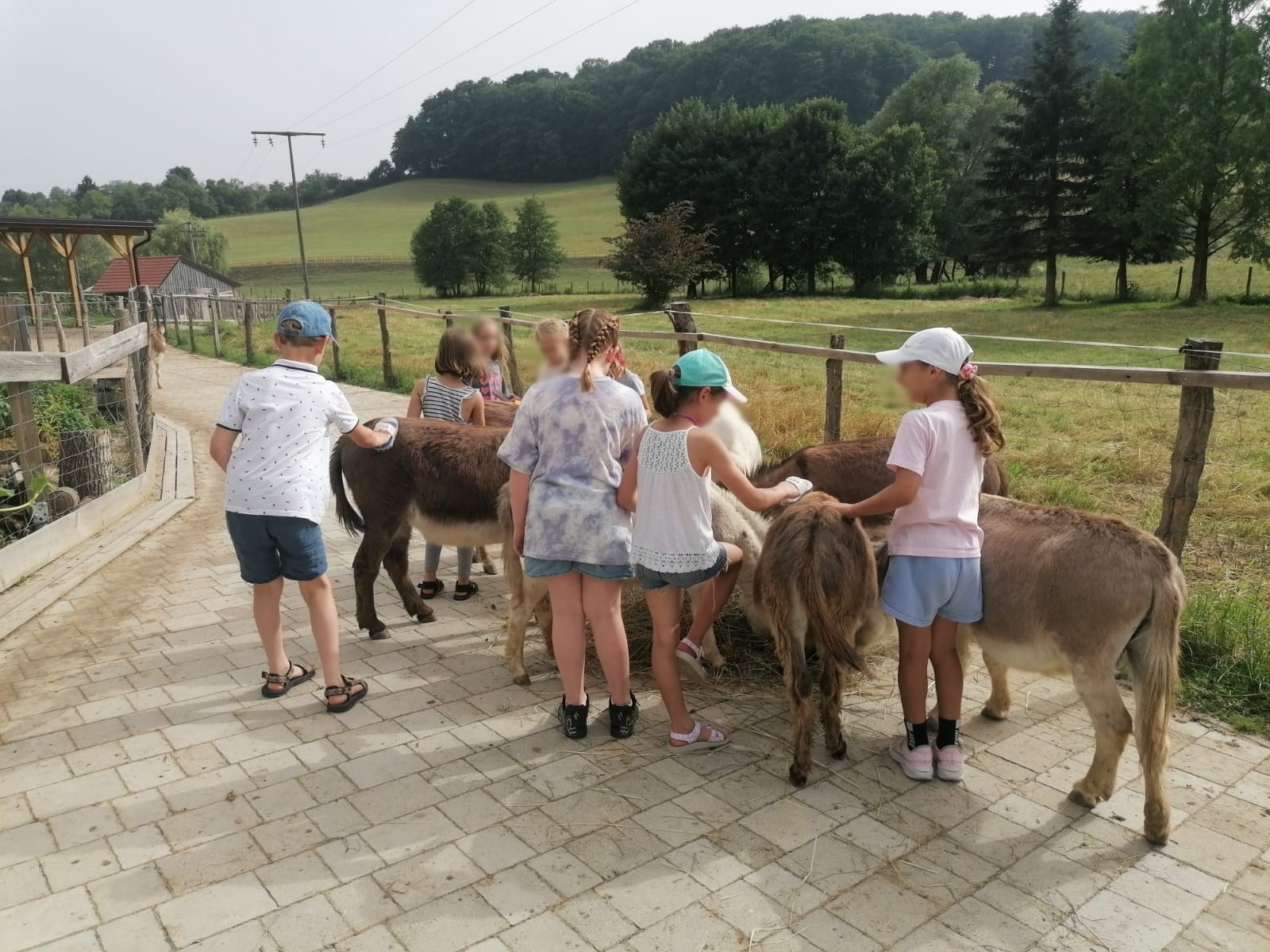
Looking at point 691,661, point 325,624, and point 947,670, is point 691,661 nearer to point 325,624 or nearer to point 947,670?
point 947,670

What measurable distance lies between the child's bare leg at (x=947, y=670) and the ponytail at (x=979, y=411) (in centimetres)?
68

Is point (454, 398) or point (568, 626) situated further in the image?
point (454, 398)

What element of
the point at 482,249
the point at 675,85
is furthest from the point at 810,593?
the point at 675,85

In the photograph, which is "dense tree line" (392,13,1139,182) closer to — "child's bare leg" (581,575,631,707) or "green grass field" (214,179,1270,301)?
"green grass field" (214,179,1270,301)

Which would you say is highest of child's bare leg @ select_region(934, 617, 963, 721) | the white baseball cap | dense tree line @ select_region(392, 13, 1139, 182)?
dense tree line @ select_region(392, 13, 1139, 182)

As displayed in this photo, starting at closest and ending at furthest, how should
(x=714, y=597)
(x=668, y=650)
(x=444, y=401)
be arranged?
(x=668, y=650), (x=714, y=597), (x=444, y=401)

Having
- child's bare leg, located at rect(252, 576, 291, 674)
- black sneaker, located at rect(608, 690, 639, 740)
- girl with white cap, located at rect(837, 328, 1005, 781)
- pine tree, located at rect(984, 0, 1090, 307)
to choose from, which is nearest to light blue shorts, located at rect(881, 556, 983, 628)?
girl with white cap, located at rect(837, 328, 1005, 781)

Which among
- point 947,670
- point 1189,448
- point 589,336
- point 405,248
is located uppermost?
point 405,248

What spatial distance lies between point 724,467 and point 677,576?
1.56 ft

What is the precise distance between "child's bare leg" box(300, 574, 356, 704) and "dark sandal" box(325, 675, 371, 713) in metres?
0.01

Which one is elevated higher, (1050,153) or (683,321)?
(1050,153)

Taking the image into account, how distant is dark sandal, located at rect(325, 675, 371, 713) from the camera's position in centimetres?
374

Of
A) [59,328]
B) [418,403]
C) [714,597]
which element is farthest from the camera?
[59,328]

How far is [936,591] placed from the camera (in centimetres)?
305
